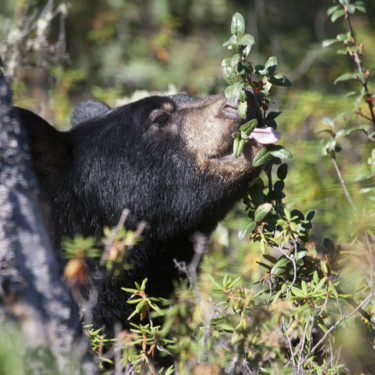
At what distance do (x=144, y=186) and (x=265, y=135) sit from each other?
0.77m

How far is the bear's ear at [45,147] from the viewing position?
3453 mm

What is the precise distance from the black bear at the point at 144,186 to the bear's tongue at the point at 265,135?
0.28m

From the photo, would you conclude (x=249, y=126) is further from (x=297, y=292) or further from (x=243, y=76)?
(x=297, y=292)

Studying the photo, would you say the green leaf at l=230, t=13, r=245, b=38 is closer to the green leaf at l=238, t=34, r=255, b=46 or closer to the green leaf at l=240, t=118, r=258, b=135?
the green leaf at l=238, t=34, r=255, b=46

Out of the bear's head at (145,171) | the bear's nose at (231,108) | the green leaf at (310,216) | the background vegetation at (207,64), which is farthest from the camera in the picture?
the background vegetation at (207,64)

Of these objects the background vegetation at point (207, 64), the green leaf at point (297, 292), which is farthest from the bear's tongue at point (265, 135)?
the background vegetation at point (207, 64)

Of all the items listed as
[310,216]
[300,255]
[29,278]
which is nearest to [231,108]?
[310,216]

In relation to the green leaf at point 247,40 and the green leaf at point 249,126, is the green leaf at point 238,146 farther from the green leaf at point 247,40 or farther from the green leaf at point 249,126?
the green leaf at point 247,40

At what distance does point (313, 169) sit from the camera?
575 cm

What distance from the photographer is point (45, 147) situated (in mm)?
3572

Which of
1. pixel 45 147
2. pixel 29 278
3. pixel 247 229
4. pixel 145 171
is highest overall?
pixel 29 278

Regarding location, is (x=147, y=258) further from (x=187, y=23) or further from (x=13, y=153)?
(x=187, y=23)

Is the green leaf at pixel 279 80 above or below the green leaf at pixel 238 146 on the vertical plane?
above

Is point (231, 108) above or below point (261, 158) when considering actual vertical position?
above
